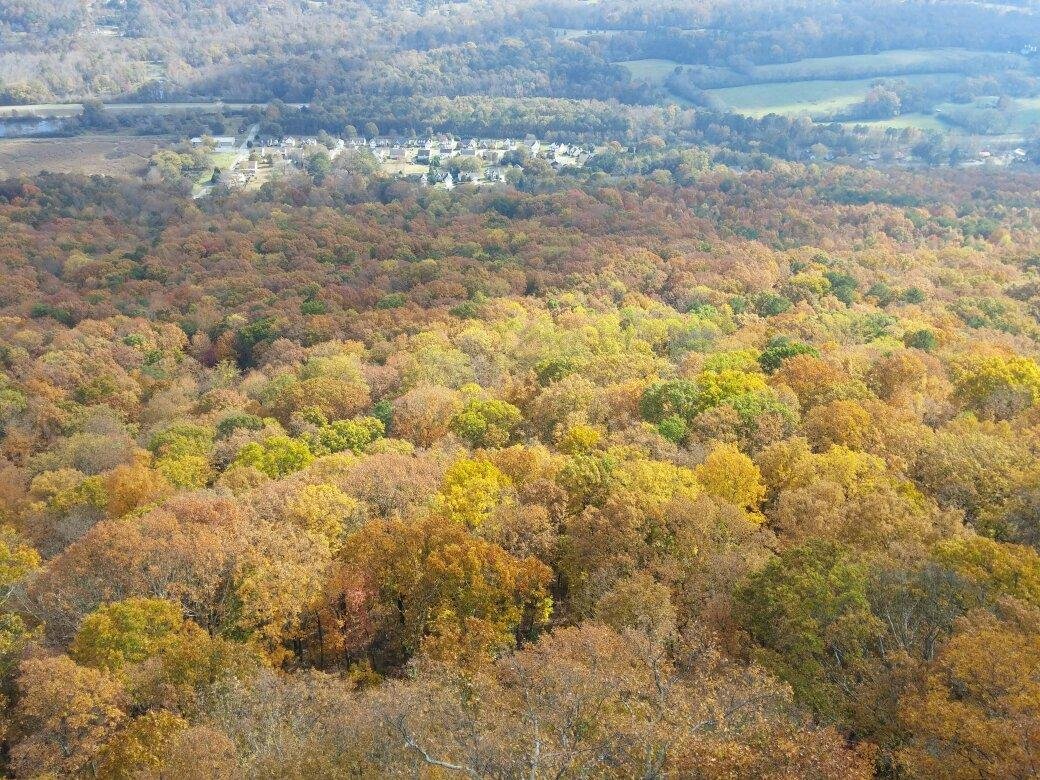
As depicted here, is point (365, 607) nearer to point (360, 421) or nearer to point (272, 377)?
point (360, 421)

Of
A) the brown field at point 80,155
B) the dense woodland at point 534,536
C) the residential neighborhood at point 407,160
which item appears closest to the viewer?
the dense woodland at point 534,536

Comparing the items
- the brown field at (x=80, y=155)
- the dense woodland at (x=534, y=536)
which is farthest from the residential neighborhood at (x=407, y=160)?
the dense woodland at (x=534, y=536)

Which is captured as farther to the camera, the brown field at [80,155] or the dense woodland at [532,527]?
the brown field at [80,155]

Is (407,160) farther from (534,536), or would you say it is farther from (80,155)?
(534,536)

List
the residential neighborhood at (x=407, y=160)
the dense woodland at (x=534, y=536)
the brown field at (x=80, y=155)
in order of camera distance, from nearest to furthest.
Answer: the dense woodland at (x=534, y=536) → the residential neighborhood at (x=407, y=160) → the brown field at (x=80, y=155)

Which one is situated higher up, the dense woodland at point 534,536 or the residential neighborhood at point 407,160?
the dense woodland at point 534,536

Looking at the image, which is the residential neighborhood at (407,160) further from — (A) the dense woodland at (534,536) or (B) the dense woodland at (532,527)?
(A) the dense woodland at (534,536)

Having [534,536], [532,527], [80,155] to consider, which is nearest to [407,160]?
[80,155]
